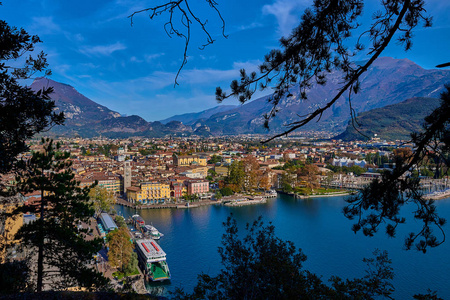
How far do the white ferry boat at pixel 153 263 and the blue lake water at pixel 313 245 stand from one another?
0.61 ft

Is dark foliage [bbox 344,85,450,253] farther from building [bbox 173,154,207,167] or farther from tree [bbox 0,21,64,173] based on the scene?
building [bbox 173,154,207,167]

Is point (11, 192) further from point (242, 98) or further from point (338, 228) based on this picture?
point (338, 228)

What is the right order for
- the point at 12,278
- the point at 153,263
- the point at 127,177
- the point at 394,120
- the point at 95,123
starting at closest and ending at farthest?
the point at 12,278 < the point at 153,263 < the point at 127,177 < the point at 394,120 < the point at 95,123

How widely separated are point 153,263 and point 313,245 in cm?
350

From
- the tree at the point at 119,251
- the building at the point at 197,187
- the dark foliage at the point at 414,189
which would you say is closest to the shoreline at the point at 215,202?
the building at the point at 197,187

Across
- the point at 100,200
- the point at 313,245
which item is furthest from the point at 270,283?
the point at 100,200

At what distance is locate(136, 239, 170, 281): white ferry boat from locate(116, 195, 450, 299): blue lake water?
186 millimetres

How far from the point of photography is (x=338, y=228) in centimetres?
830

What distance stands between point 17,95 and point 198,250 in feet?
19.1

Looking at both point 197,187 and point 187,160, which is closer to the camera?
point 197,187

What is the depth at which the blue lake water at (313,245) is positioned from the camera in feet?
17.5

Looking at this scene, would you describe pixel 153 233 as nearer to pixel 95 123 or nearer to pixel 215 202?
pixel 215 202

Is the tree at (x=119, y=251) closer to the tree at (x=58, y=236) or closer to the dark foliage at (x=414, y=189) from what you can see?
the tree at (x=58, y=236)

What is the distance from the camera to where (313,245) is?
6.88 metres
